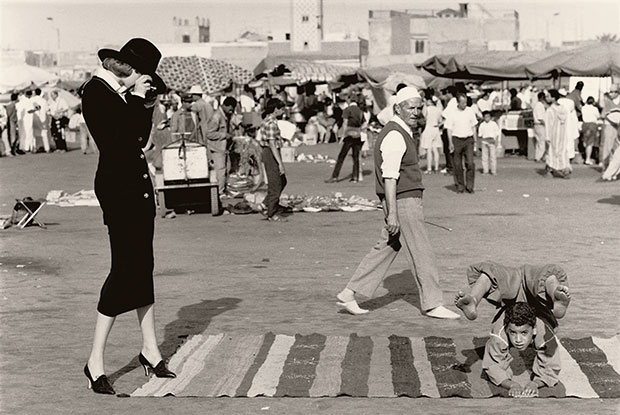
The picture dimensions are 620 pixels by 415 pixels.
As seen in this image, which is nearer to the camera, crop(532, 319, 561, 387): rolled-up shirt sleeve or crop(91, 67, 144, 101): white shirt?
crop(532, 319, 561, 387): rolled-up shirt sleeve

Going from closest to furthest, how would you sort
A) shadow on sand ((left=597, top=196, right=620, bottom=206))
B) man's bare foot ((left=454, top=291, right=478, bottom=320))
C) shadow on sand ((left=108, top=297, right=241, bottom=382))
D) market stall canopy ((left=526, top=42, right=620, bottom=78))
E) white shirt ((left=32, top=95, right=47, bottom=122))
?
man's bare foot ((left=454, top=291, right=478, bottom=320))
shadow on sand ((left=108, top=297, right=241, bottom=382))
shadow on sand ((left=597, top=196, right=620, bottom=206))
market stall canopy ((left=526, top=42, right=620, bottom=78))
white shirt ((left=32, top=95, right=47, bottom=122))

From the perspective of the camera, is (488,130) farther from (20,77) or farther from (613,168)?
(20,77)

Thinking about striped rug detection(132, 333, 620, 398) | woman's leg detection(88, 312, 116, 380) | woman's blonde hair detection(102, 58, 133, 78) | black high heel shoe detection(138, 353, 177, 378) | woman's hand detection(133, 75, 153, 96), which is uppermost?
woman's blonde hair detection(102, 58, 133, 78)

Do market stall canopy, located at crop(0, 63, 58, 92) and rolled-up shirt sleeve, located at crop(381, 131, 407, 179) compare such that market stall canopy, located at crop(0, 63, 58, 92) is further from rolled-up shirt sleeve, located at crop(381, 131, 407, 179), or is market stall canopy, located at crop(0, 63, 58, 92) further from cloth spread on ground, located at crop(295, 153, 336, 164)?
rolled-up shirt sleeve, located at crop(381, 131, 407, 179)

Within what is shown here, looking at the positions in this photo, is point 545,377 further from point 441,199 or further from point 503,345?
point 441,199

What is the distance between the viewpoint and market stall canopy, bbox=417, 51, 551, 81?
28.8 meters

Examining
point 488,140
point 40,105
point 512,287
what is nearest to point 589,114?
point 488,140

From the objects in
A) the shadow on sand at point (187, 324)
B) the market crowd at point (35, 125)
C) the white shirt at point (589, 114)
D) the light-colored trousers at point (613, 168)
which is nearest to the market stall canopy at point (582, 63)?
the white shirt at point (589, 114)

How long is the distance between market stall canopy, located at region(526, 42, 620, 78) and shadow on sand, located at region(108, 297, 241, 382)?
60.9ft

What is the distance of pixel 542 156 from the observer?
27.2 meters

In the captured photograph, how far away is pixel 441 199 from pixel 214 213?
4.06 meters

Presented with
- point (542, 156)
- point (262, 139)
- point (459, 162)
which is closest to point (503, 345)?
point (262, 139)

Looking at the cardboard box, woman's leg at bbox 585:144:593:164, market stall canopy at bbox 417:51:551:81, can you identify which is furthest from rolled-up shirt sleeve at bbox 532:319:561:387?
the cardboard box

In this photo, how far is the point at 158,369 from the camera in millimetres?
6723
